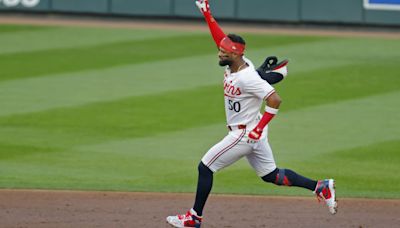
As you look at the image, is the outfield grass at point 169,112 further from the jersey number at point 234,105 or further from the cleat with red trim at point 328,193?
the jersey number at point 234,105

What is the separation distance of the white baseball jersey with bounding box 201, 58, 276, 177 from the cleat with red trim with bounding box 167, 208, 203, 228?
1.50 feet

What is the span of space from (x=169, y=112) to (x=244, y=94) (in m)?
6.37

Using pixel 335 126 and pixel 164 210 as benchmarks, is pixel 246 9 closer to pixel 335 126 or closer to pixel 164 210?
pixel 335 126

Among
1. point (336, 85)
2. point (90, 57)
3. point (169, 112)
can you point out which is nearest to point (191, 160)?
point (169, 112)

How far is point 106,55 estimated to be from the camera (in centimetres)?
2030

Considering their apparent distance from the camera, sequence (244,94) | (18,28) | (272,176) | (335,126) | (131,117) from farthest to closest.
A: (18,28)
(131,117)
(335,126)
(272,176)
(244,94)

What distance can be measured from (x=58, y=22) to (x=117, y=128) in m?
11.5

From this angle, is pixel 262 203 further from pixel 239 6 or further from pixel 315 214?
pixel 239 6

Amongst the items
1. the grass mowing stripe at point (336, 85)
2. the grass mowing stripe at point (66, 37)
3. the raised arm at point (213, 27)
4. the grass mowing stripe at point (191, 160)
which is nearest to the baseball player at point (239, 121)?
the raised arm at point (213, 27)

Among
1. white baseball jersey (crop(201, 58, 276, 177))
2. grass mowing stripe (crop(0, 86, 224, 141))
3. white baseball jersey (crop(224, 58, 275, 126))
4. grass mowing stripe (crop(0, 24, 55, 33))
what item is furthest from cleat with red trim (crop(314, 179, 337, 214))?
grass mowing stripe (crop(0, 24, 55, 33))

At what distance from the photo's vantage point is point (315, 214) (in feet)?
32.4

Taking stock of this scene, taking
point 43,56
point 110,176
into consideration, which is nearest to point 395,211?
point 110,176

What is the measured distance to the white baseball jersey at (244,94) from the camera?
8.74 meters

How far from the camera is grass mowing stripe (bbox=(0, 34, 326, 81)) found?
735 inches
